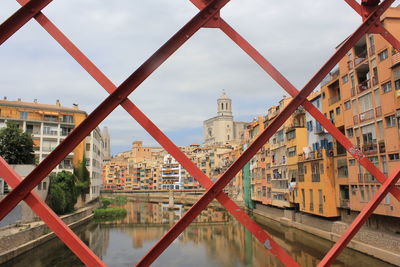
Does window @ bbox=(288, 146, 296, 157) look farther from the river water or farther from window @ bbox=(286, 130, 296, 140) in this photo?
the river water

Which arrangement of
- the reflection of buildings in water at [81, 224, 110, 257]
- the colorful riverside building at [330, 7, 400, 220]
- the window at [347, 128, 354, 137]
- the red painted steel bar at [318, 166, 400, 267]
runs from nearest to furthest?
the red painted steel bar at [318, 166, 400, 267], the colorful riverside building at [330, 7, 400, 220], the window at [347, 128, 354, 137], the reflection of buildings in water at [81, 224, 110, 257]

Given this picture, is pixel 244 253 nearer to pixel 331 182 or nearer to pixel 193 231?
pixel 331 182

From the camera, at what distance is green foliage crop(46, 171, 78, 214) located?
29.6 metres

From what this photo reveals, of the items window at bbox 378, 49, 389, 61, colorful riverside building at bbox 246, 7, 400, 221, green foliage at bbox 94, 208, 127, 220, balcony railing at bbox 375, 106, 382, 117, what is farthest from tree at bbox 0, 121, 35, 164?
window at bbox 378, 49, 389, 61

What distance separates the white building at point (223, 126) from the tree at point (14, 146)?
3940 inches

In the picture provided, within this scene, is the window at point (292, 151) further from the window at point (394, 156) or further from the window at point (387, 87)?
the window at point (394, 156)

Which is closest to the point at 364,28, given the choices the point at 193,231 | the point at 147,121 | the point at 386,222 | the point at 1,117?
the point at 147,121

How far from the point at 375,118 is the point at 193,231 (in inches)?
764

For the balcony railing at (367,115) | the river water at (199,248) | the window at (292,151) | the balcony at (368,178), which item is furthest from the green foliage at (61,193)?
the balcony railing at (367,115)

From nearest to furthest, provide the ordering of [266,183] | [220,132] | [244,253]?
[244,253] → [266,183] → [220,132]

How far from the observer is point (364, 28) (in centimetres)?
291

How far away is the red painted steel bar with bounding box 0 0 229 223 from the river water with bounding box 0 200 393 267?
17632 mm

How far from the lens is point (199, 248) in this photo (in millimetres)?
23969

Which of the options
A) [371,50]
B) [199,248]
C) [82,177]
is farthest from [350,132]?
[82,177]
